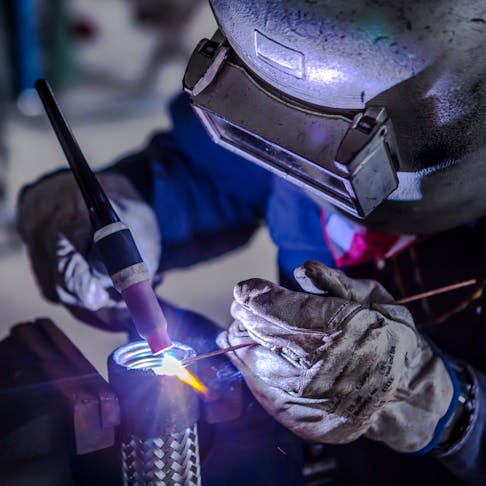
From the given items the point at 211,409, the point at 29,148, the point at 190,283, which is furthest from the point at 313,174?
the point at 29,148

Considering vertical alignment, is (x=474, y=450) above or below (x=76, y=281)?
below

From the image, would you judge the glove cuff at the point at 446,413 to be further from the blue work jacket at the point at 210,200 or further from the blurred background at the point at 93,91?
the blurred background at the point at 93,91

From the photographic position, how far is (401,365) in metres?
0.88

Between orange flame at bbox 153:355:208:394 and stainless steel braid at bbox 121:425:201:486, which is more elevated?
orange flame at bbox 153:355:208:394

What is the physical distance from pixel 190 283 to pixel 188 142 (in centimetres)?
143

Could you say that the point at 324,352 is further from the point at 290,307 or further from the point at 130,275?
the point at 130,275

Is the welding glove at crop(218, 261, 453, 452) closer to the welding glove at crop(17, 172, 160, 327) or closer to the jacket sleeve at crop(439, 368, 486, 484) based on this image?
the jacket sleeve at crop(439, 368, 486, 484)

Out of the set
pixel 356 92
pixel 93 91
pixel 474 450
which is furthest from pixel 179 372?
pixel 93 91

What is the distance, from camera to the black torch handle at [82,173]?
0.88 metres

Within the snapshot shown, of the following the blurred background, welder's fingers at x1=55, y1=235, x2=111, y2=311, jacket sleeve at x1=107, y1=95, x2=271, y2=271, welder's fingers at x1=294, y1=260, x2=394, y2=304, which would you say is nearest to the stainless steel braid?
welder's fingers at x1=294, y1=260, x2=394, y2=304

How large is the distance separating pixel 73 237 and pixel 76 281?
0.08 metres

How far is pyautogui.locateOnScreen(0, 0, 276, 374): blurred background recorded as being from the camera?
2988 millimetres

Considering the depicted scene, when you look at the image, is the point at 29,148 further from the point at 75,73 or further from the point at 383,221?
the point at 383,221

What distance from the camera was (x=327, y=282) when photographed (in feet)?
2.89
